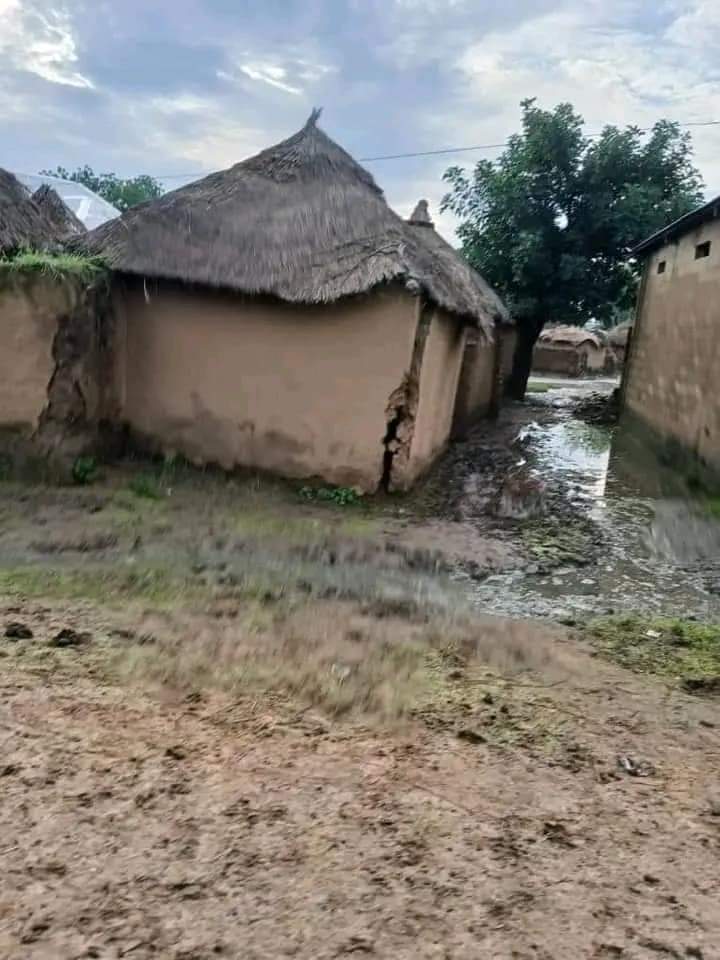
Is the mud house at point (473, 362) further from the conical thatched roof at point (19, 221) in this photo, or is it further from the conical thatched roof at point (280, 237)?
the conical thatched roof at point (19, 221)

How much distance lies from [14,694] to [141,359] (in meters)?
5.86

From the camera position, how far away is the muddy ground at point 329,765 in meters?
2.37

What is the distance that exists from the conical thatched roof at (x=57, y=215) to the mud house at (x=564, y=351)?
25635mm

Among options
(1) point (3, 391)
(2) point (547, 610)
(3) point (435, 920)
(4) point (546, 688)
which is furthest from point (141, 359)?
(3) point (435, 920)

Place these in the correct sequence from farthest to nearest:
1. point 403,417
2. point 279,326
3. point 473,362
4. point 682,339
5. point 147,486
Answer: point 473,362 → point 682,339 → point 279,326 → point 403,417 → point 147,486

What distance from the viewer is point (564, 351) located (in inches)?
1294

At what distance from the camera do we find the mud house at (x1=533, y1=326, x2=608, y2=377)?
108ft

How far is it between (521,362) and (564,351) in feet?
42.4

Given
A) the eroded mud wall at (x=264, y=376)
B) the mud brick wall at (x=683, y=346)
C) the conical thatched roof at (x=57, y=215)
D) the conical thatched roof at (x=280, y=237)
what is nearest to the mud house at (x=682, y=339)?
the mud brick wall at (x=683, y=346)

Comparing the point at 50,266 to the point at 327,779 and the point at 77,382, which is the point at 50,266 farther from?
the point at 327,779

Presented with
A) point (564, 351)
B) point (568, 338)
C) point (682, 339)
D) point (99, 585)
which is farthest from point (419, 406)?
point (568, 338)

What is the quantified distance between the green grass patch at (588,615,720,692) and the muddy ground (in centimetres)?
2

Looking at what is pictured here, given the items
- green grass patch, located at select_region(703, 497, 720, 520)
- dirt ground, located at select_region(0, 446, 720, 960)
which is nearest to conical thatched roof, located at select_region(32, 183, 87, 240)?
dirt ground, located at select_region(0, 446, 720, 960)

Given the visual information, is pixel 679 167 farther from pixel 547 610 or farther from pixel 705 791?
pixel 705 791
